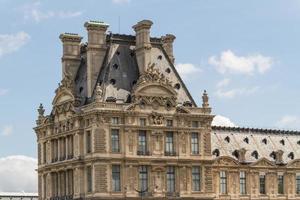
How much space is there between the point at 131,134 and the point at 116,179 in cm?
547

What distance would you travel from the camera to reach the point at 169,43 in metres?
119

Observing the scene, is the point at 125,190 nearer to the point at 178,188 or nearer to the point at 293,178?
the point at 178,188

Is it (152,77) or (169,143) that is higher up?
(152,77)

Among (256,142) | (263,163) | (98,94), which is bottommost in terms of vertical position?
(263,163)

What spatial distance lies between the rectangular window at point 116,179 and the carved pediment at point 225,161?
52.6 feet

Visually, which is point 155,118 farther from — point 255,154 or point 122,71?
point 255,154

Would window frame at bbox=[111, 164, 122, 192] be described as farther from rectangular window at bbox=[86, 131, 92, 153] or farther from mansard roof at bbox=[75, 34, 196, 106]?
mansard roof at bbox=[75, 34, 196, 106]

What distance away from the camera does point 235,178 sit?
119938mm

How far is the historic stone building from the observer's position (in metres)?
106

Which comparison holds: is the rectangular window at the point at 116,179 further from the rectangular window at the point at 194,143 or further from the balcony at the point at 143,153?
the rectangular window at the point at 194,143

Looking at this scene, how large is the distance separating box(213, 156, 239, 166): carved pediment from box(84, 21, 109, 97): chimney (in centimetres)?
1909

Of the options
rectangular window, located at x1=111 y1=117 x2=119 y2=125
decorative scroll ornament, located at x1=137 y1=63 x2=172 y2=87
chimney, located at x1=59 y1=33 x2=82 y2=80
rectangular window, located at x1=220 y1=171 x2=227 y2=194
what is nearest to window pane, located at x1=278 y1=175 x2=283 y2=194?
rectangular window, located at x1=220 y1=171 x2=227 y2=194

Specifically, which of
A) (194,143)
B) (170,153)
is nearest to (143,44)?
(194,143)

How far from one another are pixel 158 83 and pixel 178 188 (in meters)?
12.6
